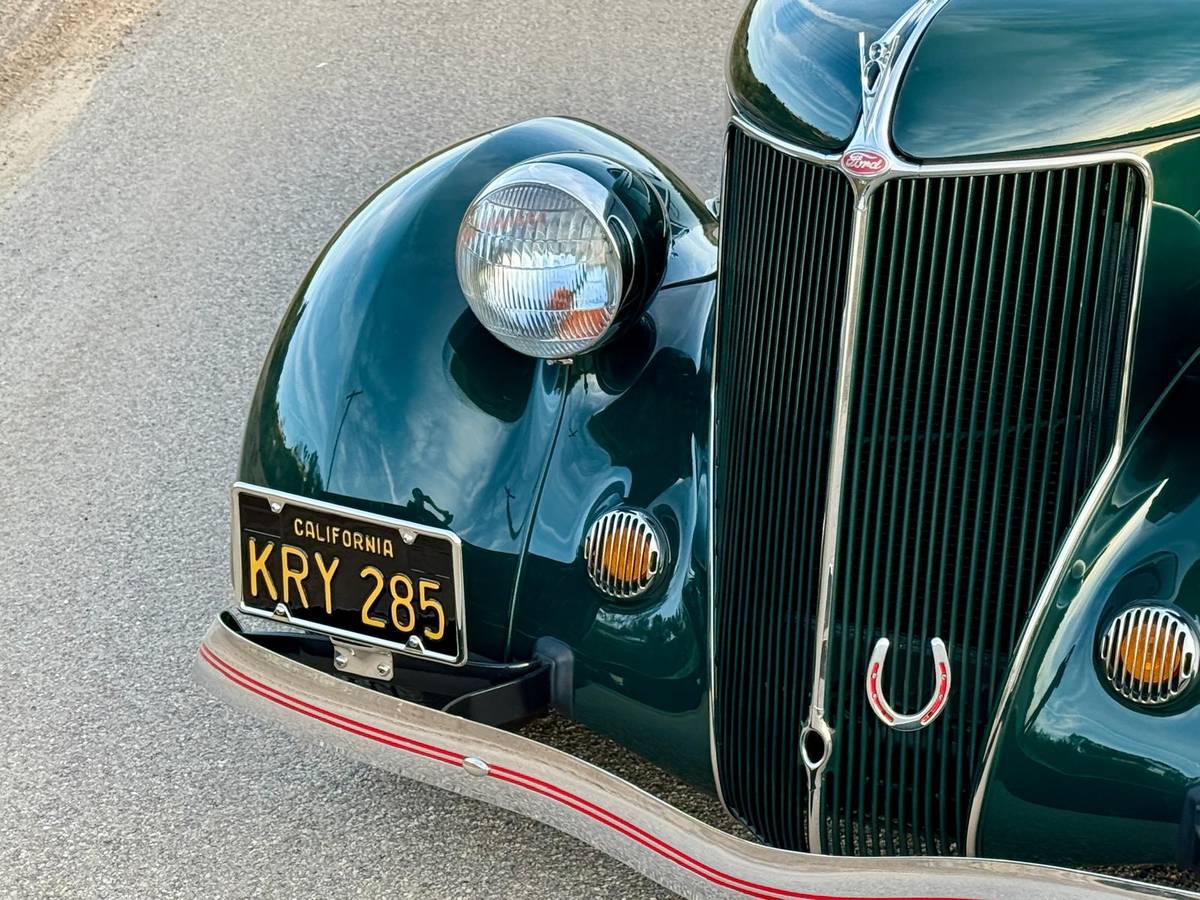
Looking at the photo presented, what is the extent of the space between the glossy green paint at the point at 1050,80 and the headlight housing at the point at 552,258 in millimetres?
588

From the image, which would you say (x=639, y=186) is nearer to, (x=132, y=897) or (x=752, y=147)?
(x=752, y=147)

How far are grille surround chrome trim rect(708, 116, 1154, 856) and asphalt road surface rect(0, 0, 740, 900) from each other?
721mm

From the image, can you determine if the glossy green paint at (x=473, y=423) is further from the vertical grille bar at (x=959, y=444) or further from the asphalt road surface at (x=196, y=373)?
the asphalt road surface at (x=196, y=373)

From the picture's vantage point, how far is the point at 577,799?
94.0 inches

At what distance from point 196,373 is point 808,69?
274 cm

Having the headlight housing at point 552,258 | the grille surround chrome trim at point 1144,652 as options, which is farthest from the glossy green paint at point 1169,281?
the headlight housing at point 552,258

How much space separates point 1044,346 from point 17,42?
19.2ft

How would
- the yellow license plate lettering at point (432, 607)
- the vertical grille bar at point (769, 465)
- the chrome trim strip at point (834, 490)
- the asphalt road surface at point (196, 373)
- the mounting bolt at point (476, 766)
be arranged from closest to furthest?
the chrome trim strip at point (834, 490) → the vertical grille bar at point (769, 465) → the mounting bolt at point (476, 766) → the yellow license plate lettering at point (432, 607) → the asphalt road surface at point (196, 373)

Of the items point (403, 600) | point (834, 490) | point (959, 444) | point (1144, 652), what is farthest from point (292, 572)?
point (1144, 652)

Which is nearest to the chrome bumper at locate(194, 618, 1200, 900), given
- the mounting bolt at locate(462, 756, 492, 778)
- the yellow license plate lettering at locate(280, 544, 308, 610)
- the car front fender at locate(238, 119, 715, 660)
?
the mounting bolt at locate(462, 756, 492, 778)

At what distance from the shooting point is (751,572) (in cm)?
241

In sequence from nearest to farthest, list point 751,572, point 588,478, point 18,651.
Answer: point 751,572, point 588,478, point 18,651

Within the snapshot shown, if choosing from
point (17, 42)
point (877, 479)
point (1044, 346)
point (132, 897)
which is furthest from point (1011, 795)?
point (17, 42)

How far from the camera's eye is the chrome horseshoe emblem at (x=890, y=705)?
223 centimetres
